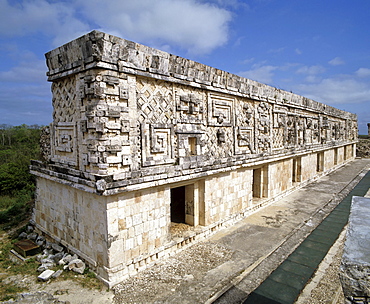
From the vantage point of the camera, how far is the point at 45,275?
459 centimetres

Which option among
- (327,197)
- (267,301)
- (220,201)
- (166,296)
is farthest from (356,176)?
(166,296)

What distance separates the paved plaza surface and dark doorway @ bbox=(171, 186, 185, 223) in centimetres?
130

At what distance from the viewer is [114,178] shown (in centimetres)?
447

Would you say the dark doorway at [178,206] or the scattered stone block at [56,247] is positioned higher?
the dark doorway at [178,206]

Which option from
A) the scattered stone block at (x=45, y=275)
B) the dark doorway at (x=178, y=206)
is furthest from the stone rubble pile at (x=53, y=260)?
the dark doorway at (x=178, y=206)

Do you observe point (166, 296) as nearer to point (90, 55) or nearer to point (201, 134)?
point (201, 134)

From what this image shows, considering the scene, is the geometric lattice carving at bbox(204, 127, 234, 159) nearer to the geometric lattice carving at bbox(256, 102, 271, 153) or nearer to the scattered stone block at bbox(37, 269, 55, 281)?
the geometric lattice carving at bbox(256, 102, 271, 153)

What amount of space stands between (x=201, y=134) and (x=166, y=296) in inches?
146

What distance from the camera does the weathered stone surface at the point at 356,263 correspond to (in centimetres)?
140

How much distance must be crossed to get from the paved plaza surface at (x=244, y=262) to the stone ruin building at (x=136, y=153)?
378 millimetres

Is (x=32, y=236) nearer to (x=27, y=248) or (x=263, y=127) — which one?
(x=27, y=248)

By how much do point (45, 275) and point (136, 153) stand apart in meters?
2.79

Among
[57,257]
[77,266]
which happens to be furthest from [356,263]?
[57,257]

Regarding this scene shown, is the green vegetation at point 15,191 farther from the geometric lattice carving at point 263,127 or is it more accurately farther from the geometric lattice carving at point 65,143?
the geometric lattice carving at point 263,127
